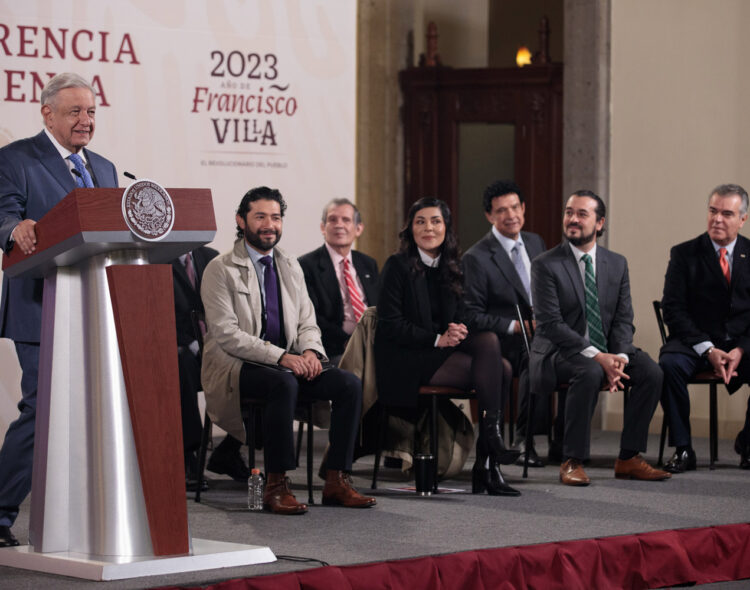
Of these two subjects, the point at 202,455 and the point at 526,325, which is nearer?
the point at 202,455

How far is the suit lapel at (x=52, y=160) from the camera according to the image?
3.54 m

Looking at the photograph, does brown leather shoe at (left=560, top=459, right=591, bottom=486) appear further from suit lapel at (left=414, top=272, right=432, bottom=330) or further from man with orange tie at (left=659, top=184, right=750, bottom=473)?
suit lapel at (left=414, top=272, right=432, bottom=330)

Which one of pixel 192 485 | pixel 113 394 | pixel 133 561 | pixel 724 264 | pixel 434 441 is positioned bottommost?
pixel 192 485

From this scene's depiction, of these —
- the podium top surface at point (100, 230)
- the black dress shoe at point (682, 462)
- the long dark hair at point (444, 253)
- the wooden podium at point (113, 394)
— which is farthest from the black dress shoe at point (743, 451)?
the podium top surface at point (100, 230)

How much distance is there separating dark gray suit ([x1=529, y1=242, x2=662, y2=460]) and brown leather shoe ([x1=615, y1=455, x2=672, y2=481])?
7cm

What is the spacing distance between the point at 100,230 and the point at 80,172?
70 centimetres

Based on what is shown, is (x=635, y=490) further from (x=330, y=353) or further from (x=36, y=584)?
(x=36, y=584)

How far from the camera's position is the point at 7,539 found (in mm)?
3469

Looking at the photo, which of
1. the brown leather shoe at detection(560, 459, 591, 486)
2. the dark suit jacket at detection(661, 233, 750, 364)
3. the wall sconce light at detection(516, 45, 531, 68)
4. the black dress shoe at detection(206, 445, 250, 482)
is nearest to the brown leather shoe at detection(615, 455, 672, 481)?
the brown leather shoe at detection(560, 459, 591, 486)

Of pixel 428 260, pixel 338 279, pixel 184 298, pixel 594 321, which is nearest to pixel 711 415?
pixel 594 321

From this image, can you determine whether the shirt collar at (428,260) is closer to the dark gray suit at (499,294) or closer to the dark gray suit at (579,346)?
the dark gray suit at (579,346)

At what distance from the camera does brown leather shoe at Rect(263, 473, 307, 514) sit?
415 cm

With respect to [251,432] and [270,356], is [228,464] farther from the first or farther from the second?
[270,356]

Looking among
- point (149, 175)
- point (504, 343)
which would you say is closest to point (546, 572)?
point (504, 343)
